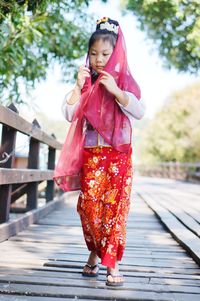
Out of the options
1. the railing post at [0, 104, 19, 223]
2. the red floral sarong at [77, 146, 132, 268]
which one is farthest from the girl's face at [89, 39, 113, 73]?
the railing post at [0, 104, 19, 223]

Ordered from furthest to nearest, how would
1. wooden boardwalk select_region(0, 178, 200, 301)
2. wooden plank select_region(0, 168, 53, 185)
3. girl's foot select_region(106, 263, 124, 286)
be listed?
wooden plank select_region(0, 168, 53, 185) → girl's foot select_region(106, 263, 124, 286) → wooden boardwalk select_region(0, 178, 200, 301)

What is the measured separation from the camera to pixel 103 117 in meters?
2.59

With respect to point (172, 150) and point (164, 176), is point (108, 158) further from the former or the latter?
point (172, 150)

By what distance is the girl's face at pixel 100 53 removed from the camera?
8.46 ft

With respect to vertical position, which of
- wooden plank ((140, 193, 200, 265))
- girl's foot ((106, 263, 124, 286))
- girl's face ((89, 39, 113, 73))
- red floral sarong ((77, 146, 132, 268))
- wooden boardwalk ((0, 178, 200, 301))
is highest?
girl's face ((89, 39, 113, 73))

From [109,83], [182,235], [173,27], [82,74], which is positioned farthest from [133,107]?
[173,27]

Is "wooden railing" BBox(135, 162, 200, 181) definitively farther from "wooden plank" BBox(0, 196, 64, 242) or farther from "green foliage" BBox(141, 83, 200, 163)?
"wooden plank" BBox(0, 196, 64, 242)

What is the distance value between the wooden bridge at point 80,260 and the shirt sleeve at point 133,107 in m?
0.88

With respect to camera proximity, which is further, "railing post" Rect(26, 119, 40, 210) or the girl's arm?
"railing post" Rect(26, 119, 40, 210)

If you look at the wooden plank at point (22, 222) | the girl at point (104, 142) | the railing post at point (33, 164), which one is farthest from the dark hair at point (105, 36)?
the railing post at point (33, 164)

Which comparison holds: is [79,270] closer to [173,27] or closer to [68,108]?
[68,108]

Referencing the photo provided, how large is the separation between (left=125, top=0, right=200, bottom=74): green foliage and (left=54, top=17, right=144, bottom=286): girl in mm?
6343

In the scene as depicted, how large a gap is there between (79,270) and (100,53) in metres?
1.22

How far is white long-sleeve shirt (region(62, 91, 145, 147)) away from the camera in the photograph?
255 cm
